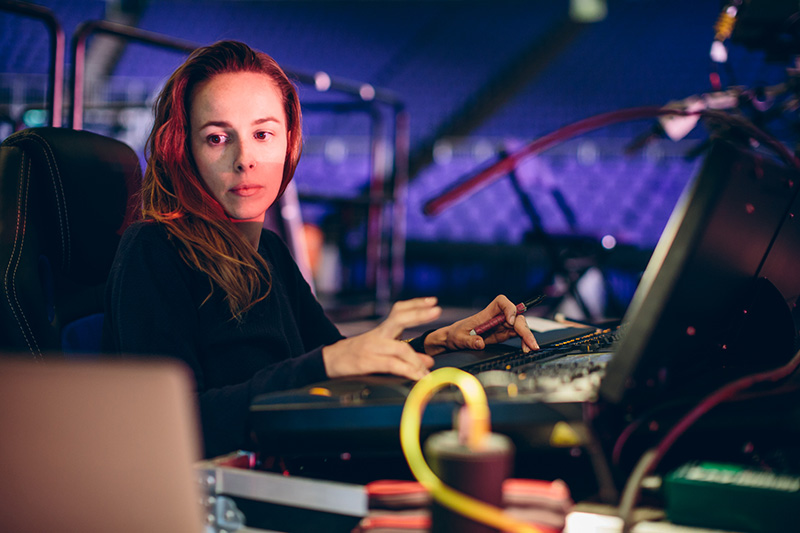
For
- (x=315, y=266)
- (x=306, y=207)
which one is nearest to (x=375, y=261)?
(x=315, y=266)

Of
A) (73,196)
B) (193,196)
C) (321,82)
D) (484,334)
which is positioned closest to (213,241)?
(193,196)

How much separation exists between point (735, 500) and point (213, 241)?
2.19 feet

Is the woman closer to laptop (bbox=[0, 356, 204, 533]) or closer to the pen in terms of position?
the pen

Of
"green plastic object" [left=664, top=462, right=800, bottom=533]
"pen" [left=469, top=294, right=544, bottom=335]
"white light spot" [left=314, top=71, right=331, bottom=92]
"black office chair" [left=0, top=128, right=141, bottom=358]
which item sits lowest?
"green plastic object" [left=664, top=462, right=800, bottom=533]

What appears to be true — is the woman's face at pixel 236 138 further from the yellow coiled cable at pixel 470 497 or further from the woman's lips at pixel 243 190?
the yellow coiled cable at pixel 470 497

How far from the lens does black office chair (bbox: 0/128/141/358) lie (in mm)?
866

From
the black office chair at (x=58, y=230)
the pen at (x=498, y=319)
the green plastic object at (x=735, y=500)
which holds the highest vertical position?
the black office chair at (x=58, y=230)

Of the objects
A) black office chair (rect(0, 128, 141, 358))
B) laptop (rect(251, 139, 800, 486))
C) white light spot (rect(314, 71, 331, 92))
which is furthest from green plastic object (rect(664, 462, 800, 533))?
white light spot (rect(314, 71, 331, 92))

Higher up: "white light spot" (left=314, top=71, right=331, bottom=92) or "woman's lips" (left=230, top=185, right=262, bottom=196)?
"white light spot" (left=314, top=71, right=331, bottom=92)

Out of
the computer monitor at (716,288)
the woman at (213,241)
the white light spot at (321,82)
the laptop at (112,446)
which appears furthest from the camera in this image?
the white light spot at (321,82)

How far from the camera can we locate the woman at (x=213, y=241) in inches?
30.0

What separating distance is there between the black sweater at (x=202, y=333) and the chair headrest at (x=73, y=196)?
0.18 m

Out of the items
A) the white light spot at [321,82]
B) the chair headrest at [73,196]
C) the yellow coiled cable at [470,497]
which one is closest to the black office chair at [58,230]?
the chair headrest at [73,196]

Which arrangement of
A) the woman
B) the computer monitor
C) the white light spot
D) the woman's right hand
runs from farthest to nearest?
the white light spot → the woman → the woman's right hand → the computer monitor
